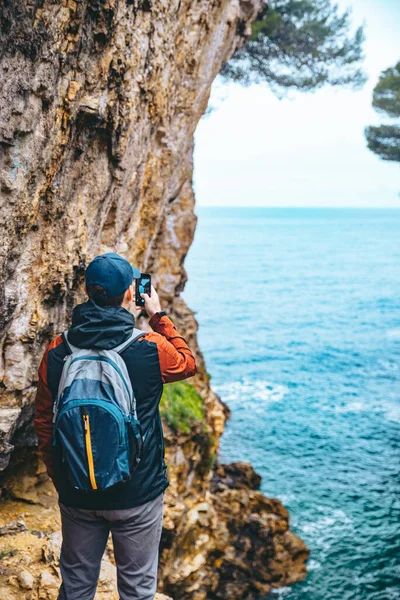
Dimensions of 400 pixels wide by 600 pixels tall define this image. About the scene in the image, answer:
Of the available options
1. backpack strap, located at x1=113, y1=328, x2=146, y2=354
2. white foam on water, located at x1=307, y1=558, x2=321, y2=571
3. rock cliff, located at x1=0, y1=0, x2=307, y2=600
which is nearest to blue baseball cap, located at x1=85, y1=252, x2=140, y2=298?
backpack strap, located at x1=113, y1=328, x2=146, y2=354

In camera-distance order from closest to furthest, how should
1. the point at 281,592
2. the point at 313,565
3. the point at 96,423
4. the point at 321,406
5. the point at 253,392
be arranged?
the point at 96,423, the point at 281,592, the point at 313,565, the point at 321,406, the point at 253,392

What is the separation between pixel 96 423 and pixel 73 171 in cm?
316

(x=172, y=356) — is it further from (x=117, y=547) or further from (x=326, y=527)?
(x=326, y=527)

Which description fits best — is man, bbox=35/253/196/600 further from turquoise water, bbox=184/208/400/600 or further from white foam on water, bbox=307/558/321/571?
white foam on water, bbox=307/558/321/571

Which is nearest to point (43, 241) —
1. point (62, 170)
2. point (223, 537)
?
point (62, 170)

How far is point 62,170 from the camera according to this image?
5629 mm

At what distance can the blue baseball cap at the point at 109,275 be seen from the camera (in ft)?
Result: 12.8

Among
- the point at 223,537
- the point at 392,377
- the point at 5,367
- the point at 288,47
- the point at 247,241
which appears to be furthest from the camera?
the point at 247,241

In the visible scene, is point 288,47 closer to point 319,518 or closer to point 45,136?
point 319,518

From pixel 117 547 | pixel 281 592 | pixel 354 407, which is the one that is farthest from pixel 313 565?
pixel 354 407

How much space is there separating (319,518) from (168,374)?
12.8 meters

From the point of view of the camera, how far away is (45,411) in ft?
13.2

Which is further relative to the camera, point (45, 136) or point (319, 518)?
point (319, 518)

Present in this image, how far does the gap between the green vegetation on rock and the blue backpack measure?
7096mm
